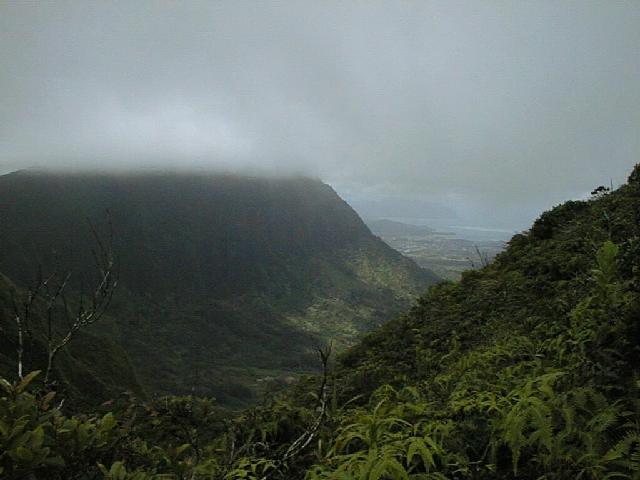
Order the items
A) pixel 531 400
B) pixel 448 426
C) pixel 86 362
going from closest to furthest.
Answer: pixel 531 400 → pixel 448 426 → pixel 86 362

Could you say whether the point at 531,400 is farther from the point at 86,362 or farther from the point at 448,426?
the point at 86,362

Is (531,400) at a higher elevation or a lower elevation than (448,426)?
higher

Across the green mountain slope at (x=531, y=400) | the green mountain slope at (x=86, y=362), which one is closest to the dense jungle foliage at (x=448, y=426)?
the green mountain slope at (x=531, y=400)

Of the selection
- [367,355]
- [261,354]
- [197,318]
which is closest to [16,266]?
[197,318]

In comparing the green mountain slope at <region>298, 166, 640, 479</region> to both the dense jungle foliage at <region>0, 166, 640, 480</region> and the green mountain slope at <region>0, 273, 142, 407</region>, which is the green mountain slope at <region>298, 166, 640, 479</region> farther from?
the green mountain slope at <region>0, 273, 142, 407</region>

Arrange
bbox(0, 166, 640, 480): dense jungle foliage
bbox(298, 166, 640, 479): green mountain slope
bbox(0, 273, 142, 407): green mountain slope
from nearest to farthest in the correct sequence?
bbox(0, 166, 640, 480): dense jungle foliage → bbox(298, 166, 640, 479): green mountain slope → bbox(0, 273, 142, 407): green mountain slope

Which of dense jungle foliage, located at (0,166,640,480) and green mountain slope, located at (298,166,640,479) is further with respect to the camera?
green mountain slope, located at (298,166,640,479)

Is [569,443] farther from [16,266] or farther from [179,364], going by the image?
[16,266]

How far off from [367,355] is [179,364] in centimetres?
14496

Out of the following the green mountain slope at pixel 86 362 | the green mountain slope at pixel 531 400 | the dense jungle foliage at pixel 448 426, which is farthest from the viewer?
the green mountain slope at pixel 86 362

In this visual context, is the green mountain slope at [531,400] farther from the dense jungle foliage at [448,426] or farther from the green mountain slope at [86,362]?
the green mountain slope at [86,362]

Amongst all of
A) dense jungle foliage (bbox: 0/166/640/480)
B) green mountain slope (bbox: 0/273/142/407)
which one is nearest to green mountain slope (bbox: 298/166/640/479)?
dense jungle foliage (bbox: 0/166/640/480)

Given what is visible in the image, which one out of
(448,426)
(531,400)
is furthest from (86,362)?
(531,400)

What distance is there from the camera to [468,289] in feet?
43.5
